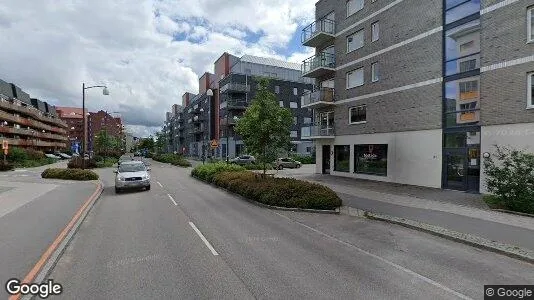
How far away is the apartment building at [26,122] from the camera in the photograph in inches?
2466

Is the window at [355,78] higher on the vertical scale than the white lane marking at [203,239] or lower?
higher

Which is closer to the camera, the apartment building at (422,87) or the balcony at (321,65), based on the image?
the apartment building at (422,87)

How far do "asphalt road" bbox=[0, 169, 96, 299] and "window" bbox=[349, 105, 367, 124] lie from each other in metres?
18.4

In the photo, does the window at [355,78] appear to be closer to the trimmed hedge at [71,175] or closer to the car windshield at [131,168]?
the car windshield at [131,168]

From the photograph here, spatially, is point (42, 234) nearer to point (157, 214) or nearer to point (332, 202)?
point (157, 214)

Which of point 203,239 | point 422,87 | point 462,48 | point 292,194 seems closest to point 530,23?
point 462,48

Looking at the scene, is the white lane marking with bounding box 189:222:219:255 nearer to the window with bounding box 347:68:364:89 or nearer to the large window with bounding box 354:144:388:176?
the large window with bounding box 354:144:388:176

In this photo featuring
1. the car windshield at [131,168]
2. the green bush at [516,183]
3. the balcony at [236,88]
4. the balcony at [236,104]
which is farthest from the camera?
the balcony at [236,104]

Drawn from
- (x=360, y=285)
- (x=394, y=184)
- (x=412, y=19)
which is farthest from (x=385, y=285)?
(x=412, y=19)

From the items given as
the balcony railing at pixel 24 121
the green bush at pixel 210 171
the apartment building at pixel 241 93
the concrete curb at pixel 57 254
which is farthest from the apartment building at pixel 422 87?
the balcony railing at pixel 24 121

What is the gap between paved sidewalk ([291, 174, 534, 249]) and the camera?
935cm

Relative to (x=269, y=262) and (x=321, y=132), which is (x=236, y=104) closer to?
(x=321, y=132)

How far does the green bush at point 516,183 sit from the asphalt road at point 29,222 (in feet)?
46.5

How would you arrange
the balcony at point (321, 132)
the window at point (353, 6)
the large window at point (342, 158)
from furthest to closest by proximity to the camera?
the balcony at point (321, 132)
the large window at point (342, 158)
the window at point (353, 6)
